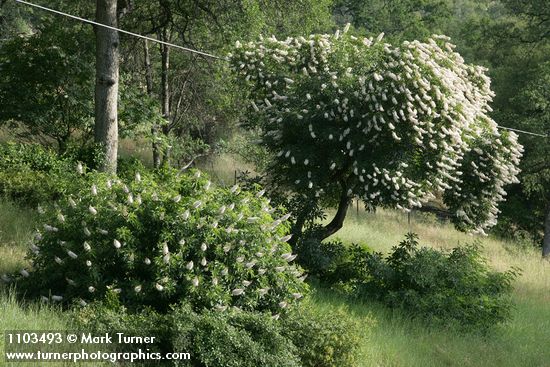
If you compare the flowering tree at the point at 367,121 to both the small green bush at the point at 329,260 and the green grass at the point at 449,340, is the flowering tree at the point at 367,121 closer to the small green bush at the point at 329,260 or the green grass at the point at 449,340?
the small green bush at the point at 329,260

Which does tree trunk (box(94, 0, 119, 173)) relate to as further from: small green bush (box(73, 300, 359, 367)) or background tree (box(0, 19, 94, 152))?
small green bush (box(73, 300, 359, 367))

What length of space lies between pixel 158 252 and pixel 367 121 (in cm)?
503

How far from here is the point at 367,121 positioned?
11984 mm

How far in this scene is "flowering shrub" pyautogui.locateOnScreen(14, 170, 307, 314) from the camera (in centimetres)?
796

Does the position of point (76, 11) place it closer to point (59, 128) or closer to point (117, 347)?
point (59, 128)

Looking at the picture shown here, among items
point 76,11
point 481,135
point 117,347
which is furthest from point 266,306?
point 76,11

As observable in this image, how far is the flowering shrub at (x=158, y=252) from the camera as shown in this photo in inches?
314

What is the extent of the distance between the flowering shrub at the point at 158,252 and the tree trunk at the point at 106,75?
4.19 metres

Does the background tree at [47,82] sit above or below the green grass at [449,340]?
above

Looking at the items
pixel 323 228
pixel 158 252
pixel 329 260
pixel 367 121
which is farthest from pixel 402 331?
pixel 158 252

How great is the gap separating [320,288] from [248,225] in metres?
4.21

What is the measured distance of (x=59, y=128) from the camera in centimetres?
1544

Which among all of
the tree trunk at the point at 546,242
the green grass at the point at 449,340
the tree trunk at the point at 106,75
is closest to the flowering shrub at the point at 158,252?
the green grass at the point at 449,340

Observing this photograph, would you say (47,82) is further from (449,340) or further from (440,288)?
(449,340)
